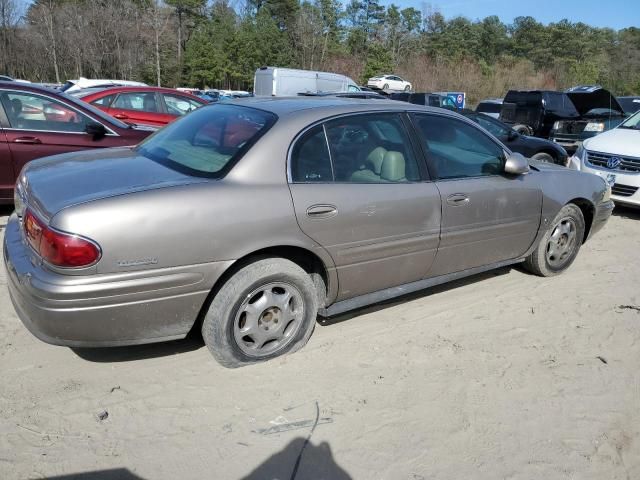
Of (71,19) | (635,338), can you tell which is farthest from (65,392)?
(71,19)

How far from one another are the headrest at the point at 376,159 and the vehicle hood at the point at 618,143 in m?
5.20

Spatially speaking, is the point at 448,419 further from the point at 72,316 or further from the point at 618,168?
the point at 618,168

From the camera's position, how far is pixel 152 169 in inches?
118

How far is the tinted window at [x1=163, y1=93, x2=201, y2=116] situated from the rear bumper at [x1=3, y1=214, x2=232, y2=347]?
7.87m

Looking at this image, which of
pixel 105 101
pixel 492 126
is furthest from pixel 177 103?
pixel 492 126

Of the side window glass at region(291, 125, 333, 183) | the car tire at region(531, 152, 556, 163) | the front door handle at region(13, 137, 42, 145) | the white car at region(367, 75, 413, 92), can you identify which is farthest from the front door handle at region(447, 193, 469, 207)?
the white car at region(367, 75, 413, 92)

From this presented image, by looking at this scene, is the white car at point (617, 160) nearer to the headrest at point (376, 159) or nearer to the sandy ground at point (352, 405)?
the sandy ground at point (352, 405)

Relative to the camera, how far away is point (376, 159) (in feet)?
11.3

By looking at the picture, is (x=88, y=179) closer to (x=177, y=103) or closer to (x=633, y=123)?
(x=177, y=103)

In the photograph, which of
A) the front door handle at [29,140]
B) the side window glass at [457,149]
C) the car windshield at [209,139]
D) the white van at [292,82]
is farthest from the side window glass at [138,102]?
the side window glass at [457,149]

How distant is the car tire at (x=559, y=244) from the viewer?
15.0 feet

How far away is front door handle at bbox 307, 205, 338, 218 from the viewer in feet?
9.89

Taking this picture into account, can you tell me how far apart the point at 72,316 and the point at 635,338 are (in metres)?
3.65

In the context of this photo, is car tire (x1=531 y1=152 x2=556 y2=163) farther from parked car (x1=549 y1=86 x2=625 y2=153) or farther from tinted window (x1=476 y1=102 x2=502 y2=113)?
tinted window (x1=476 y1=102 x2=502 y2=113)
